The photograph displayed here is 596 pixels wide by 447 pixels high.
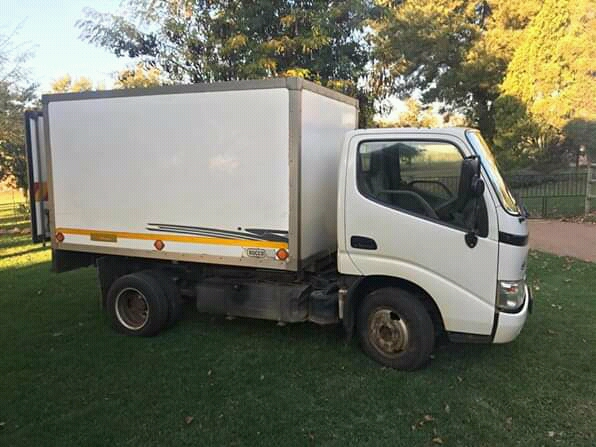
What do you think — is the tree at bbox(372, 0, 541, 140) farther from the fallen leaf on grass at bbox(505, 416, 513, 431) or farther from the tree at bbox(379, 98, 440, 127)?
the fallen leaf on grass at bbox(505, 416, 513, 431)

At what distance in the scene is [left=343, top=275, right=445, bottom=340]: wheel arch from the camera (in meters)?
4.57

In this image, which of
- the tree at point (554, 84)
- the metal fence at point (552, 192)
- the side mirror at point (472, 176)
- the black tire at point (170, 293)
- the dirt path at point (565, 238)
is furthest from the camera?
the metal fence at point (552, 192)

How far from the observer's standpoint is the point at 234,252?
4906 millimetres

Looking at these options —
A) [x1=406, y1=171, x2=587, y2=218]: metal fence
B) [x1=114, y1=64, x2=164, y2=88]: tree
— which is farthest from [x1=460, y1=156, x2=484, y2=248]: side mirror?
[x1=406, y1=171, x2=587, y2=218]: metal fence

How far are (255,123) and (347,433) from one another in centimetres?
276

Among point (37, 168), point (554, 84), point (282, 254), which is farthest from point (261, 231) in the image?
point (554, 84)

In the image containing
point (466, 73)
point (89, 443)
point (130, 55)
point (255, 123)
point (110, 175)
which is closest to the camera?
point (89, 443)

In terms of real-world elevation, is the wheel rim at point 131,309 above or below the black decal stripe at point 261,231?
below

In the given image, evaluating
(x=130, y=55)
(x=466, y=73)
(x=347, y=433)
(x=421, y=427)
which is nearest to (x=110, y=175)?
(x=347, y=433)

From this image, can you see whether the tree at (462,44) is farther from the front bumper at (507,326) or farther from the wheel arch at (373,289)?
the front bumper at (507,326)

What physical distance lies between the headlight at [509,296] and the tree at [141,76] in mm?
9907

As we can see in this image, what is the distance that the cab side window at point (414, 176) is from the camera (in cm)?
427

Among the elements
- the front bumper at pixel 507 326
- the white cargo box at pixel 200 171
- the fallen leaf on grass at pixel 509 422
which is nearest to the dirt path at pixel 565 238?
the front bumper at pixel 507 326

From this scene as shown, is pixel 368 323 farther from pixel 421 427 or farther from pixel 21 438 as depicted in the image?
pixel 21 438
